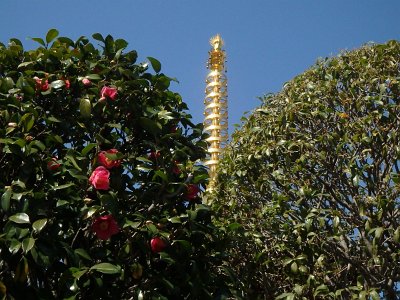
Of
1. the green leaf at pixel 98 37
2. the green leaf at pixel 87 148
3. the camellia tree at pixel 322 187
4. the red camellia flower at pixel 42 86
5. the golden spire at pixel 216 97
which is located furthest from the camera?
the golden spire at pixel 216 97

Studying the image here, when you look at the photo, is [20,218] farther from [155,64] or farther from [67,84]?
[155,64]

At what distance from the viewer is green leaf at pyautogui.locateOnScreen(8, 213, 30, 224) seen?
2699mm

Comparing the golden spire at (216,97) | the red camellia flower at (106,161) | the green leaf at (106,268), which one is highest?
the golden spire at (216,97)

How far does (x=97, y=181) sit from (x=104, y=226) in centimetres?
24

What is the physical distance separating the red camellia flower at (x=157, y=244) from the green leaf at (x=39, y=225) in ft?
2.05

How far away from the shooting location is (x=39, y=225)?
107 inches

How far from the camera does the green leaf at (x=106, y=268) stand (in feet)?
9.29

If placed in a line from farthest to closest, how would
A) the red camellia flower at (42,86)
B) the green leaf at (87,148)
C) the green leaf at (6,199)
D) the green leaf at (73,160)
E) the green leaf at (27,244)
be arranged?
the red camellia flower at (42,86) → the green leaf at (87,148) → the green leaf at (73,160) → the green leaf at (6,199) → the green leaf at (27,244)

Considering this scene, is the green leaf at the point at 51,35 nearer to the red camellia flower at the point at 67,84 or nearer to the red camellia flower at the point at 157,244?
the red camellia flower at the point at 67,84

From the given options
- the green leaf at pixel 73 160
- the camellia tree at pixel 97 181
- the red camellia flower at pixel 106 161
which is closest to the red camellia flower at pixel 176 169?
the camellia tree at pixel 97 181

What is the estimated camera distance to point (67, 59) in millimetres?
3646

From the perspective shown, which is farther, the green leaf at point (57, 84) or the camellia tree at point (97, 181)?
the green leaf at point (57, 84)

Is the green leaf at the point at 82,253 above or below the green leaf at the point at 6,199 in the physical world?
below

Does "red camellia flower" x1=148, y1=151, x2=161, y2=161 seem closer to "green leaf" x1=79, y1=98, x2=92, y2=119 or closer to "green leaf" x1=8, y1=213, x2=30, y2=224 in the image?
"green leaf" x1=79, y1=98, x2=92, y2=119
